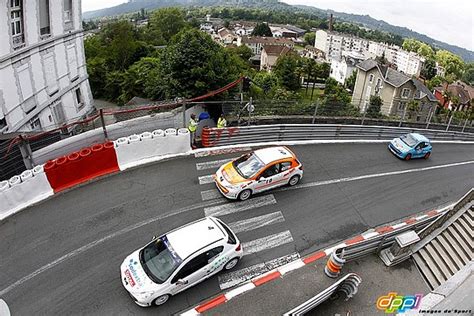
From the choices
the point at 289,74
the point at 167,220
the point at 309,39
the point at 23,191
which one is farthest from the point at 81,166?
the point at 309,39

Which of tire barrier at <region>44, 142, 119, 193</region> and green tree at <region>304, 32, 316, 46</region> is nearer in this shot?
tire barrier at <region>44, 142, 119, 193</region>

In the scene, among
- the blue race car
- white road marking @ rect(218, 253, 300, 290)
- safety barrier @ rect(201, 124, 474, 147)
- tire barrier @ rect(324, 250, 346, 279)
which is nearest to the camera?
tire barrier @ rect(324, 250, 346, 279)

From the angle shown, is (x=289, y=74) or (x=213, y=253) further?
(x=289, y=74)

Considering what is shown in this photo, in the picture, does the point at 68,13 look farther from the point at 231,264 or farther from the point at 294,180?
the point at 231,264

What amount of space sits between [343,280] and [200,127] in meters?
10.3

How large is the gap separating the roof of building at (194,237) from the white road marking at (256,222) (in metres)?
1.81

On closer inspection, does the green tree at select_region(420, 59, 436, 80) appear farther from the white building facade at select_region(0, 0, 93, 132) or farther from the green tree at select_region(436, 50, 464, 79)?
the white building facade at select_region(0, 0, 93, 132)

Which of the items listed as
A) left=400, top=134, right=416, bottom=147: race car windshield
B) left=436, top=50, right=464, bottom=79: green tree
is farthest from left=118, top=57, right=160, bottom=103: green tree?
left=436, top=50, right=464, bottom=79: green tree

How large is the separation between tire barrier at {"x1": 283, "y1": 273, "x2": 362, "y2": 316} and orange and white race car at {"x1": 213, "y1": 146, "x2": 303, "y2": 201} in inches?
189

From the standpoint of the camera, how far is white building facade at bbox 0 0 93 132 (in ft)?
52.4

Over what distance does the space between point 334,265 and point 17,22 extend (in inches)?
724

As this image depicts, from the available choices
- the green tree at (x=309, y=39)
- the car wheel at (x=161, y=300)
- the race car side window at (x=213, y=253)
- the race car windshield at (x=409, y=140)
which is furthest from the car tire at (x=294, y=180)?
the green tree at (x=309, y=39)

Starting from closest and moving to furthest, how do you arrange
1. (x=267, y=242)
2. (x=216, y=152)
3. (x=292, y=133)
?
(x=267, y=242) < (x=216, y=152) < (x=292, y=133)

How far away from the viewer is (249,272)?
1022cm
